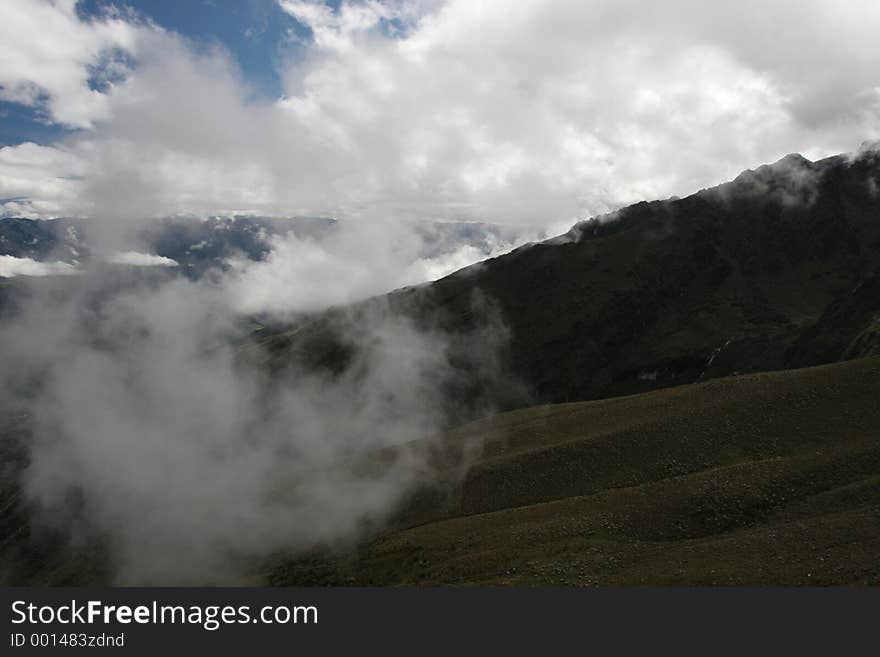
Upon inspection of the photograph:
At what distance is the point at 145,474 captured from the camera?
627 feet

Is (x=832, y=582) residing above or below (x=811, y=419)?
below

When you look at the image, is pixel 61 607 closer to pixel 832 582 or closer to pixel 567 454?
pixel 832 582

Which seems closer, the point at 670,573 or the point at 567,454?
the point at 670,573

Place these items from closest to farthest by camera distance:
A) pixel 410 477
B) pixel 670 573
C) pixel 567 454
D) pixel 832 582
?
pixel 832 582 → pixel 670 573 → pixel 567 454 → pixel 410 477

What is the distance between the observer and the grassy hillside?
4834 centimetres

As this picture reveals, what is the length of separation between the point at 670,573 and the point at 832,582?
38.4ft

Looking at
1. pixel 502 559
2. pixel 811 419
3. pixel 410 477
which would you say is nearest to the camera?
pixel 502 559

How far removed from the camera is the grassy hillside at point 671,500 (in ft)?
159

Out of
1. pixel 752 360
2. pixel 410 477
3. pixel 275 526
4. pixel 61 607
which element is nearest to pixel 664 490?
pixel 410 477

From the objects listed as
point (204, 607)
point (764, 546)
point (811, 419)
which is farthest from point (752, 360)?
point (204, 607)

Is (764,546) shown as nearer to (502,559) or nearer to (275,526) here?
(502,559)

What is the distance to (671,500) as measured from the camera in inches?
2448

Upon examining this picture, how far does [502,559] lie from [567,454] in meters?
28.2

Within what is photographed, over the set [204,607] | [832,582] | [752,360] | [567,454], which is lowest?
[832,582]
